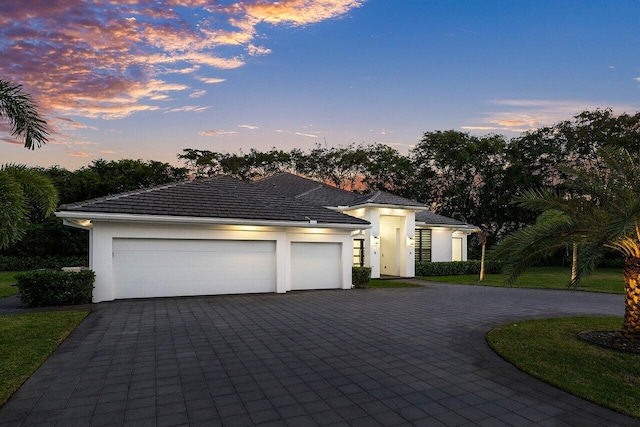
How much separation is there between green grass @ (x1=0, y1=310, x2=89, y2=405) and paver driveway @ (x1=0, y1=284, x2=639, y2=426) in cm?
19

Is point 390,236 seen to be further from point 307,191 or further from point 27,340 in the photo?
point 27,340

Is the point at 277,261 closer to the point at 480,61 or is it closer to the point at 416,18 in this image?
the point at 416,18

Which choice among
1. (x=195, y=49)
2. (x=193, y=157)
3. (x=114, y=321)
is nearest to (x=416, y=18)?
(x=195, y=49)

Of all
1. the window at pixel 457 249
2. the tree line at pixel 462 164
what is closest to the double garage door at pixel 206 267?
the window at pixel 457 249

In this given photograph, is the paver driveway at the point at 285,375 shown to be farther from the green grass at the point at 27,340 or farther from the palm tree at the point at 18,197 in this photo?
the palm tree at the point at 18,197

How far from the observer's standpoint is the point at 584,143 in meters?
32.8

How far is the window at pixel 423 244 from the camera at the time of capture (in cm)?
2428

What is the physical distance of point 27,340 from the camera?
22.8 feet

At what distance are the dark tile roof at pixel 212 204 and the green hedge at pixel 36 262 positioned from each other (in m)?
15.1

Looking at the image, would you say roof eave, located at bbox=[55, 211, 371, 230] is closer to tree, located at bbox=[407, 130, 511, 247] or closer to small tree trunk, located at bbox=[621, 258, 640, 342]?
small tree trunk, located at bbox=[621, 258, 640, 342]

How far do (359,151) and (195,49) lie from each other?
86.1ft

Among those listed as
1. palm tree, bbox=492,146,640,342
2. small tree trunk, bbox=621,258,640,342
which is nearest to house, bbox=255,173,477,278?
palm tree, bbox=492,146,640,342

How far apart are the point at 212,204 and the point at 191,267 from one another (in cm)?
251

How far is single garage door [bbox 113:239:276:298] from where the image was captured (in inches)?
471
